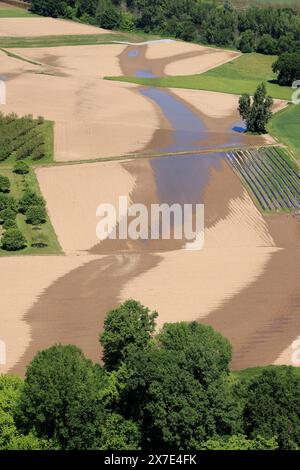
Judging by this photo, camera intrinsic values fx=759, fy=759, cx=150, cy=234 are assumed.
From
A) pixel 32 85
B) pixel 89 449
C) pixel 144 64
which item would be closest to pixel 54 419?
pixel 89 449

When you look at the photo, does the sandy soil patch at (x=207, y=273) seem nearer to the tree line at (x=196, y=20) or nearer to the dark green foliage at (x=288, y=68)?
the dark green foliage at (x=288, y=68)

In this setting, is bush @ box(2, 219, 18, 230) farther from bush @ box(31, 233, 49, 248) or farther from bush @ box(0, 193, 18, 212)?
bush @ box(0, 193, 18, 212)

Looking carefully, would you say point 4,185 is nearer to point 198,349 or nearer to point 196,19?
point 198,349

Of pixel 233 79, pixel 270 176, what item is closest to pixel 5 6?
pixel 233 79

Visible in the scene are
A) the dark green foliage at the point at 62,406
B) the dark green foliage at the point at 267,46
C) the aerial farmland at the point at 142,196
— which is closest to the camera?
the dark green foliage at the point at 62,406

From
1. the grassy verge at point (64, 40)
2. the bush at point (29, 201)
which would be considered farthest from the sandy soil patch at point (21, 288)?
the grassy verge at point (64, 40)

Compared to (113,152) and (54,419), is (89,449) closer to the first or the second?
(54,419)
